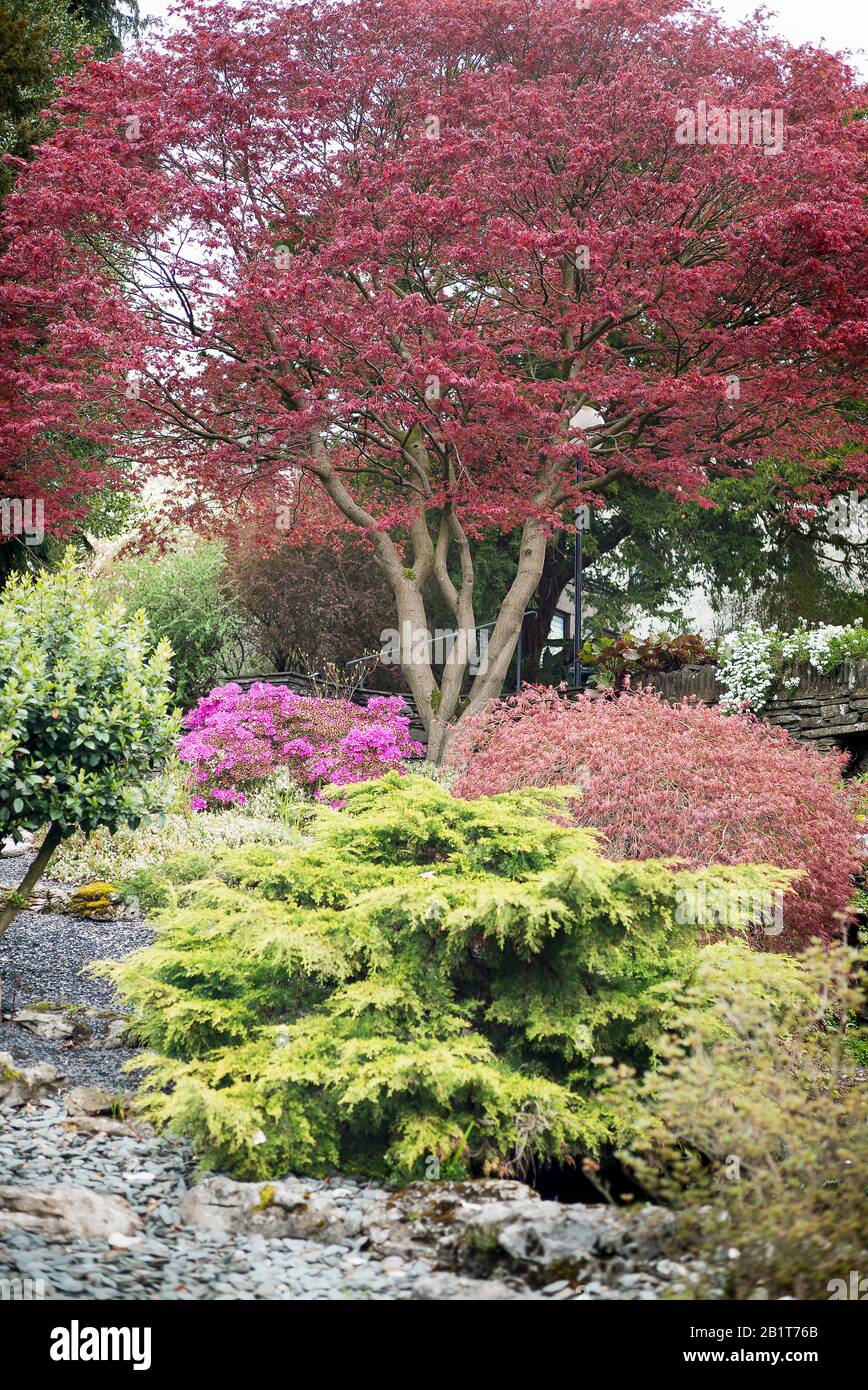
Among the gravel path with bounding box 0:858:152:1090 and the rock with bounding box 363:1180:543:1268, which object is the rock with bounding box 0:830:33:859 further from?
the rock with bounding box 363:1180:543:1268

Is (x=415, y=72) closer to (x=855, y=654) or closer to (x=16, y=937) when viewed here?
(x=855, y=654)

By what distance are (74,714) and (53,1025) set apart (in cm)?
137

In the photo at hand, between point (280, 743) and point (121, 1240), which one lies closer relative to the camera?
point (121, 1240)

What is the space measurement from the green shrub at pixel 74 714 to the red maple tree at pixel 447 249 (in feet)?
16.7

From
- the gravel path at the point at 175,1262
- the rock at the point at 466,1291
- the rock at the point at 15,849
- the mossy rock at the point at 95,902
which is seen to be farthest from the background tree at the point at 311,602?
the rock at the point at 466,1291

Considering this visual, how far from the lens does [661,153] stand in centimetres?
1000

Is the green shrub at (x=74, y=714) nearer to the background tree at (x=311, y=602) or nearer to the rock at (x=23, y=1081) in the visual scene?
the rock at (x=23, y=1081)

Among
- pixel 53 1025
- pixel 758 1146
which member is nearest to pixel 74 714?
pixel 53 1025

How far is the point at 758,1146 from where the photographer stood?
273 cm

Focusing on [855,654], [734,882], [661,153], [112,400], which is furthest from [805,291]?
[734,882]

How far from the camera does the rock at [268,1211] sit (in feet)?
10.3

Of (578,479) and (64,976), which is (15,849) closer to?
(64,976)

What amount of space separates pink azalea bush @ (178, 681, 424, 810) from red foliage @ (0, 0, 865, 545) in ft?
6.83

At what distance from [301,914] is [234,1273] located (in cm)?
126
